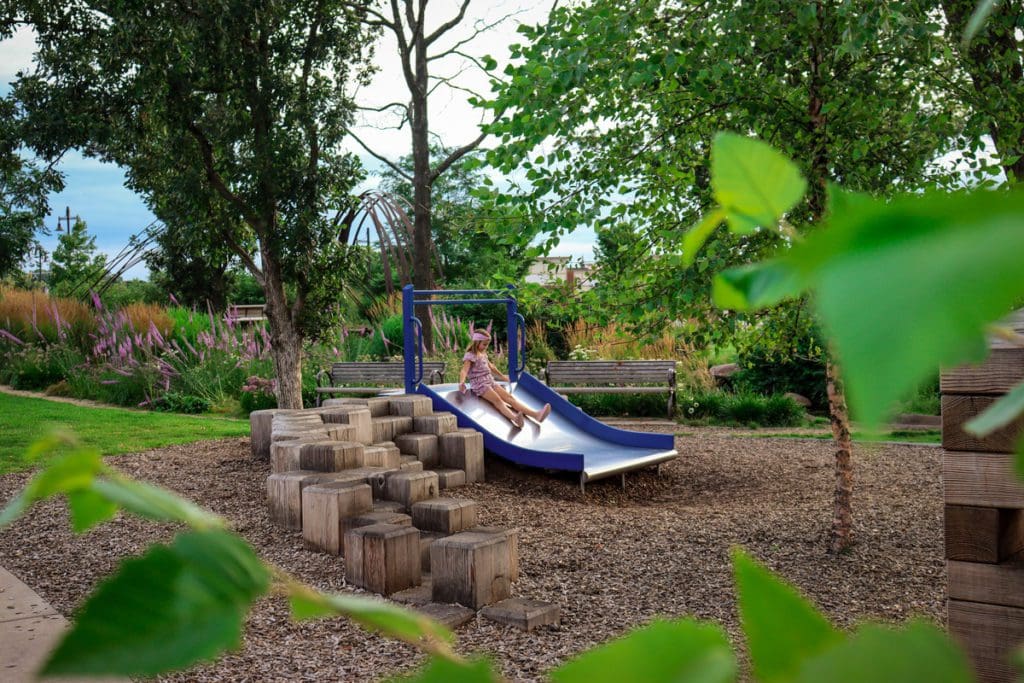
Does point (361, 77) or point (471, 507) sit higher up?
point (361, 77)

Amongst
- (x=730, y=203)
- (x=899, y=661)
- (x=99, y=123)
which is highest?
(x=99, y=123)

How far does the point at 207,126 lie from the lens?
36.0ft

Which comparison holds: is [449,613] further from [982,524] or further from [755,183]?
[755,183]

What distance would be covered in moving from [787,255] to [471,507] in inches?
217

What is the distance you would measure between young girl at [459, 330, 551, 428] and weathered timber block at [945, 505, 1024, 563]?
6477 millimetres

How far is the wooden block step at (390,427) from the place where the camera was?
771 cm

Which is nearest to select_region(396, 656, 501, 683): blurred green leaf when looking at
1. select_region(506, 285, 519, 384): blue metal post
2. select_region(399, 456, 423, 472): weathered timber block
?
select_region(399, 456, 423, 472): weathered timber block

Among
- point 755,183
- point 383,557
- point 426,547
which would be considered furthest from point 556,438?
point 755,183

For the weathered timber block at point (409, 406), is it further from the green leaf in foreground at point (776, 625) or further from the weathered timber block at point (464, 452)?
the green leaf in foreground at point (776, 625)

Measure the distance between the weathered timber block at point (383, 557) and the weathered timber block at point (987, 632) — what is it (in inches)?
119

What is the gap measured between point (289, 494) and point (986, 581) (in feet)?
14.9

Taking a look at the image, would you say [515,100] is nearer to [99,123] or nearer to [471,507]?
[471,507]

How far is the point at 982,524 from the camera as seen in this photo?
2.43 meters

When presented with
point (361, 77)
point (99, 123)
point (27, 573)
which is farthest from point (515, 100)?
point (361, 77)
